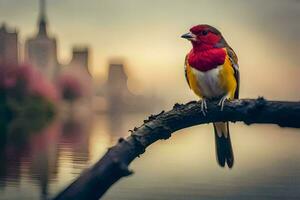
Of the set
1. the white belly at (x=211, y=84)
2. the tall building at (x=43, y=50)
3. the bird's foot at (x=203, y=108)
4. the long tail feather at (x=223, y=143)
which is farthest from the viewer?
the tall building at (x=43, y=50)

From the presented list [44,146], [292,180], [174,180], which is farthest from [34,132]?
[292,180]

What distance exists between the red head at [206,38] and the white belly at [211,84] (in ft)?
0.27

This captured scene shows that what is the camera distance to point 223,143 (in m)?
1.87

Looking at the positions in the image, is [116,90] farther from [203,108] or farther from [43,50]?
[203,108]

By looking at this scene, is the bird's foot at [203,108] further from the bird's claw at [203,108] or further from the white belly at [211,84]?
the white belly at [211,84]

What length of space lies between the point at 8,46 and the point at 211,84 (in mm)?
1347

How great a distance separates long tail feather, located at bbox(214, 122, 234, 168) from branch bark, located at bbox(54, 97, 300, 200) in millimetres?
433

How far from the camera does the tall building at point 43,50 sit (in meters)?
2.56

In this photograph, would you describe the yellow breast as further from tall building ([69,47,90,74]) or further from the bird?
tall building ([69,47,90,74])

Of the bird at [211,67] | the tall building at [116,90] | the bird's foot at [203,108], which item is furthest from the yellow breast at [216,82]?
the tall building at [116,90]

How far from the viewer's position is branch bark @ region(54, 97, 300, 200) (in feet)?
4.34

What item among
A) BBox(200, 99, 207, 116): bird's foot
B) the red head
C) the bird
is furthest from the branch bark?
the red head

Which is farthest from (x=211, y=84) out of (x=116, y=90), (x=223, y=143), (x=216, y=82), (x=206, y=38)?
(x=116, y=90)

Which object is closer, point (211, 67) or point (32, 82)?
point (211, 67)
